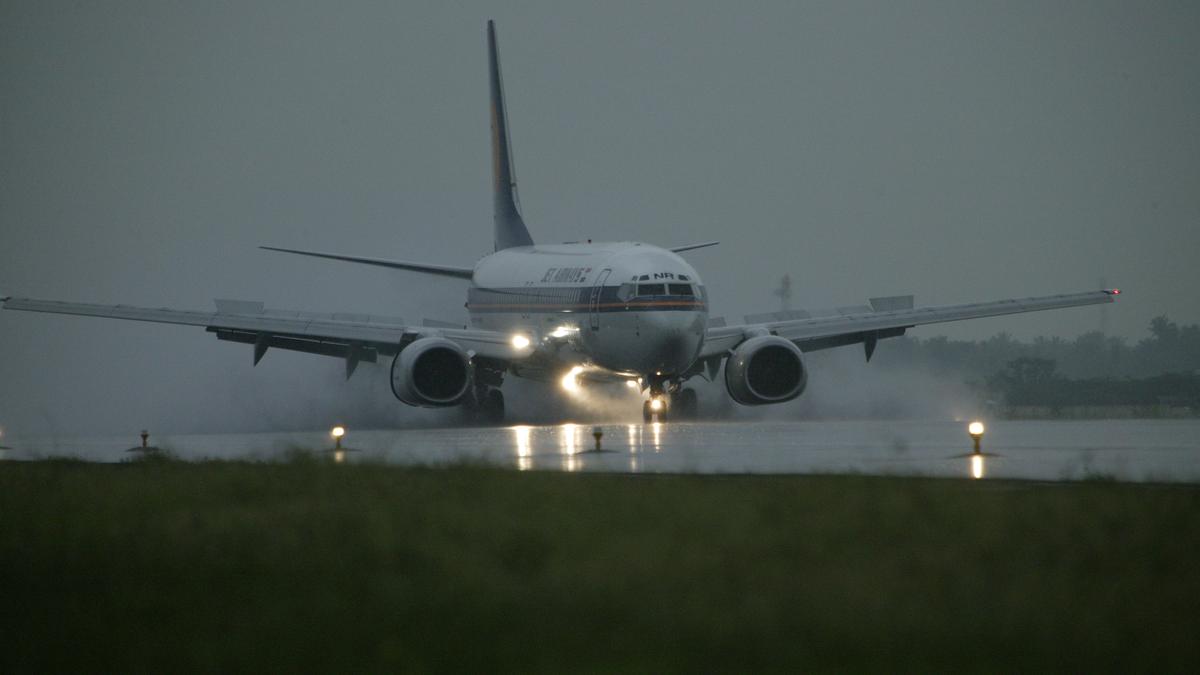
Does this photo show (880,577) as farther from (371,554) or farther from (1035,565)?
(371,554)

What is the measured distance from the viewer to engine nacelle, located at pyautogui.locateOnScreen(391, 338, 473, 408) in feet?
130

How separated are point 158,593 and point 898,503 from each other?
6.97 meters

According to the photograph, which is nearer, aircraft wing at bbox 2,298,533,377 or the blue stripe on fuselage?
the blue stripe on fuselage

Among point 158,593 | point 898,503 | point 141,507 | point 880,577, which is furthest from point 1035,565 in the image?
point 141,507

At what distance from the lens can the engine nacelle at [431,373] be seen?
39719 mm

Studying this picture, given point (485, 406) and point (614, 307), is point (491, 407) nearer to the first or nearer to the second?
point (485, 406)

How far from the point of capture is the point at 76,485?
21047 mm

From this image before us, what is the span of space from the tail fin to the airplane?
21.0 ft

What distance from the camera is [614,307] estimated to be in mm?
39531

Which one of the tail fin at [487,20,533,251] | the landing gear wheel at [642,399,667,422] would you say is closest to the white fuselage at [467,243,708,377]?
the landing gear wheel at [642,399,667,422]

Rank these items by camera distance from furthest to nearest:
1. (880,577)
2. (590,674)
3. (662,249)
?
(662,249) → (880,577) → (590,674)

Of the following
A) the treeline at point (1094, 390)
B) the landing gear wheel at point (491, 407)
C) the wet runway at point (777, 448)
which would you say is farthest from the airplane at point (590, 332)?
the treeline at point (1094, 390)

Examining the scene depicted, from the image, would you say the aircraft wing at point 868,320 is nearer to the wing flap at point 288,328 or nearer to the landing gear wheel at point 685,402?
the landing gear wheel at point 685,402

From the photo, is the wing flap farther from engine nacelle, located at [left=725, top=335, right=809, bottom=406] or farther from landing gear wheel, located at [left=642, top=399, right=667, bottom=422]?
engine nacelle, located at [left=725, top=335, right=809, bottom=406]
